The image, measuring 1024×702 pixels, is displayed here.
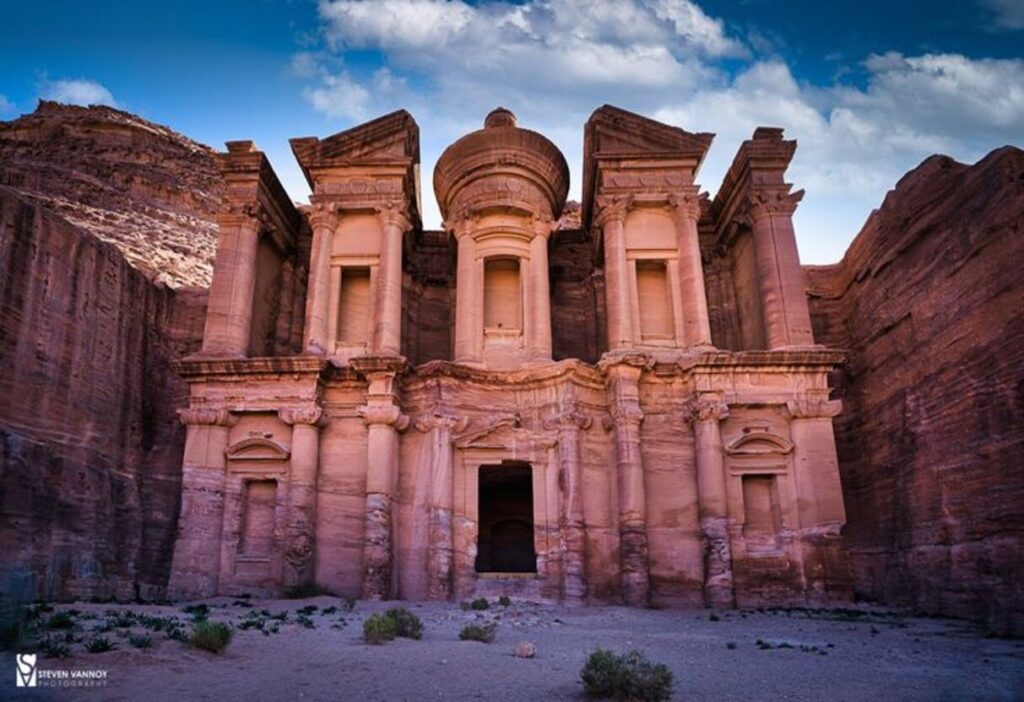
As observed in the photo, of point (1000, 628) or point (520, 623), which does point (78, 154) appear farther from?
point (1000, 628)

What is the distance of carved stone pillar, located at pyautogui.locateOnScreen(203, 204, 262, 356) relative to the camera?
Answer: 18391 mm

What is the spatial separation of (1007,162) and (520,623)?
46.3ft

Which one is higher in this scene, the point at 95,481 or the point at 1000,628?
the point at 95,481

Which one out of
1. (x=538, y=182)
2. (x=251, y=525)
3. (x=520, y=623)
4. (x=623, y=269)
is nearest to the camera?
(x=520, y=623)

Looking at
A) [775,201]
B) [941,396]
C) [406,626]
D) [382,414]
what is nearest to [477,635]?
[406,626]

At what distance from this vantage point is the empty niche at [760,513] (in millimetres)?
16547

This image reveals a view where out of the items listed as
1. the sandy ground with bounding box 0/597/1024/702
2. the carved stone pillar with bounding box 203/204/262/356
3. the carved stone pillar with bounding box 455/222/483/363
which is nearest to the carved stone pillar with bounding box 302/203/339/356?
the carved stone pillar with bounding box 203/204/262/356

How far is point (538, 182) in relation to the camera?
21.1 meters

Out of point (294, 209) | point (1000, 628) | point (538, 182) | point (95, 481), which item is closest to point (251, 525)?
point (95, 481)

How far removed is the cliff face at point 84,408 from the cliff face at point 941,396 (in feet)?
57.3

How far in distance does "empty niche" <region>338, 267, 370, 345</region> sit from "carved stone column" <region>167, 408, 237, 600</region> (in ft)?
14.1

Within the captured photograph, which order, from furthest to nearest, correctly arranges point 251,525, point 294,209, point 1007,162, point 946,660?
point 294,209 < point 251,525 < point 1007,162 < point 946,660

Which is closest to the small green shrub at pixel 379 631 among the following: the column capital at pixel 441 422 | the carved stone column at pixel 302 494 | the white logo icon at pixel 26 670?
the white logo icon at pixel 26 670

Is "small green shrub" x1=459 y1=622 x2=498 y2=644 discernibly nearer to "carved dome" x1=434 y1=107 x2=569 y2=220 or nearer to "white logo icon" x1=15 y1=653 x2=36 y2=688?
"white logo icon" x1=15 y1=653 x2=36 y2=688
